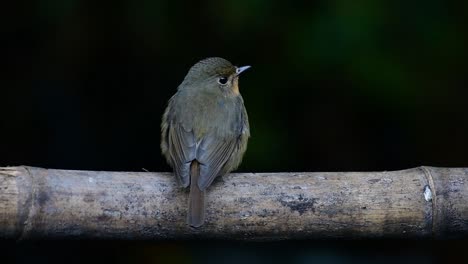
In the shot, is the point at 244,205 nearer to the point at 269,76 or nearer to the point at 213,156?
the point at 213,156

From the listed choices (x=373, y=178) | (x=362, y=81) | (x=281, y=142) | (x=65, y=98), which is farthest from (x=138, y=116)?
(x=373, y=178)

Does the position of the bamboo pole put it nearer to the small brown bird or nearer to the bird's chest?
the small brown bird

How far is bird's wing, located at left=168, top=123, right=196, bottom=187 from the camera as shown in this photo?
4.59 metres

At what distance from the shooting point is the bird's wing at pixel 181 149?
4586mm

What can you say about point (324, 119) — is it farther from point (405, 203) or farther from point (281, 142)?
point (405, 203)

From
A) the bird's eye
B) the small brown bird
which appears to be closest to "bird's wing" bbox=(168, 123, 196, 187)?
the small brown bird

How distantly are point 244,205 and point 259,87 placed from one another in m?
2.39

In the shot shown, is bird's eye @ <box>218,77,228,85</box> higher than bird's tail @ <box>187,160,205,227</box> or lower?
higher

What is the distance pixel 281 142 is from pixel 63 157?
152 cm

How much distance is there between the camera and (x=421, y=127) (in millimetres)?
6699

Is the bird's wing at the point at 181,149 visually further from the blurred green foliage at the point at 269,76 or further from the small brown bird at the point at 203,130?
the blurred green foliage at the point at 269,76


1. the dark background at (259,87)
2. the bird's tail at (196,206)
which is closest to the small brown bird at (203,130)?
the bird's tail at (196,206)

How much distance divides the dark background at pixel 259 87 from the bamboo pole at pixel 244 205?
1.83 m

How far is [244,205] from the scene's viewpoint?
4.29 meters
